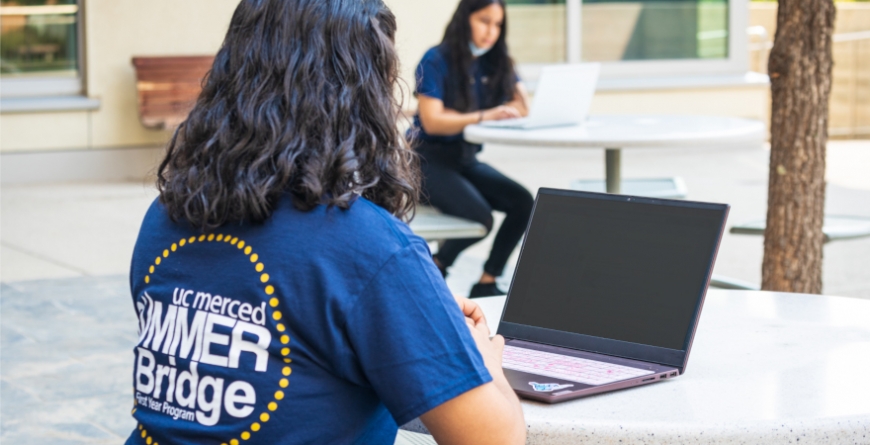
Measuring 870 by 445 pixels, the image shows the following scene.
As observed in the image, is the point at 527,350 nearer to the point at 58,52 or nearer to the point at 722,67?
the point at 58,52

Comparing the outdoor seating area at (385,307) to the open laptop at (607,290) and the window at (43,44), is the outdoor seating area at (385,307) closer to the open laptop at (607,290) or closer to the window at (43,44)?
the open laptop at (607,290)

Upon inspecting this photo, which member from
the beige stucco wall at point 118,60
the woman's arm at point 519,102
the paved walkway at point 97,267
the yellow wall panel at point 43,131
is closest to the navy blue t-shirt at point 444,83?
the woman's arm at point 519,102

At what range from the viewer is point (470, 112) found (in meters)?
4.57

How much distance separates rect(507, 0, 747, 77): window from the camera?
10586mm

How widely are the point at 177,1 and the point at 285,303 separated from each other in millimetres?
8004

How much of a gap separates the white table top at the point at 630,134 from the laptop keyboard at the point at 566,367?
237 cm

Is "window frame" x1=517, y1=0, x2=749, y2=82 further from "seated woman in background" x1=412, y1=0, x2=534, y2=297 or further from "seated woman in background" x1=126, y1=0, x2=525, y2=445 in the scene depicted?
"seated woman in background" x1=126, y1=0, x2=525, y2=445

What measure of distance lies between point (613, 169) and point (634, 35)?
677cm

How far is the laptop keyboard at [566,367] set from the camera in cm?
140

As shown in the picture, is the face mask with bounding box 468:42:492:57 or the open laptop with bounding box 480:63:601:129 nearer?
the open laptop with bounding box 480:63:601:129

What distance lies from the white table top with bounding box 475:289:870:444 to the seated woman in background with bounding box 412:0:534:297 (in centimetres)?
261

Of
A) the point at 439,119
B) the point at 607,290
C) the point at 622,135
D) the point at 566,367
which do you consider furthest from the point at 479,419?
the point at 439,119

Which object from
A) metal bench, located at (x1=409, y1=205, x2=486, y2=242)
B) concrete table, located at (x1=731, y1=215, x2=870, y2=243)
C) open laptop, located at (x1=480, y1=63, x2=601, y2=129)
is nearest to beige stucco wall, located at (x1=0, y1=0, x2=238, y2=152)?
open laptop, located at (x1=480, y1=63, x2=601, y2=129)

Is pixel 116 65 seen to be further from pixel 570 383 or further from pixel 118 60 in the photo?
pixel 570 383
